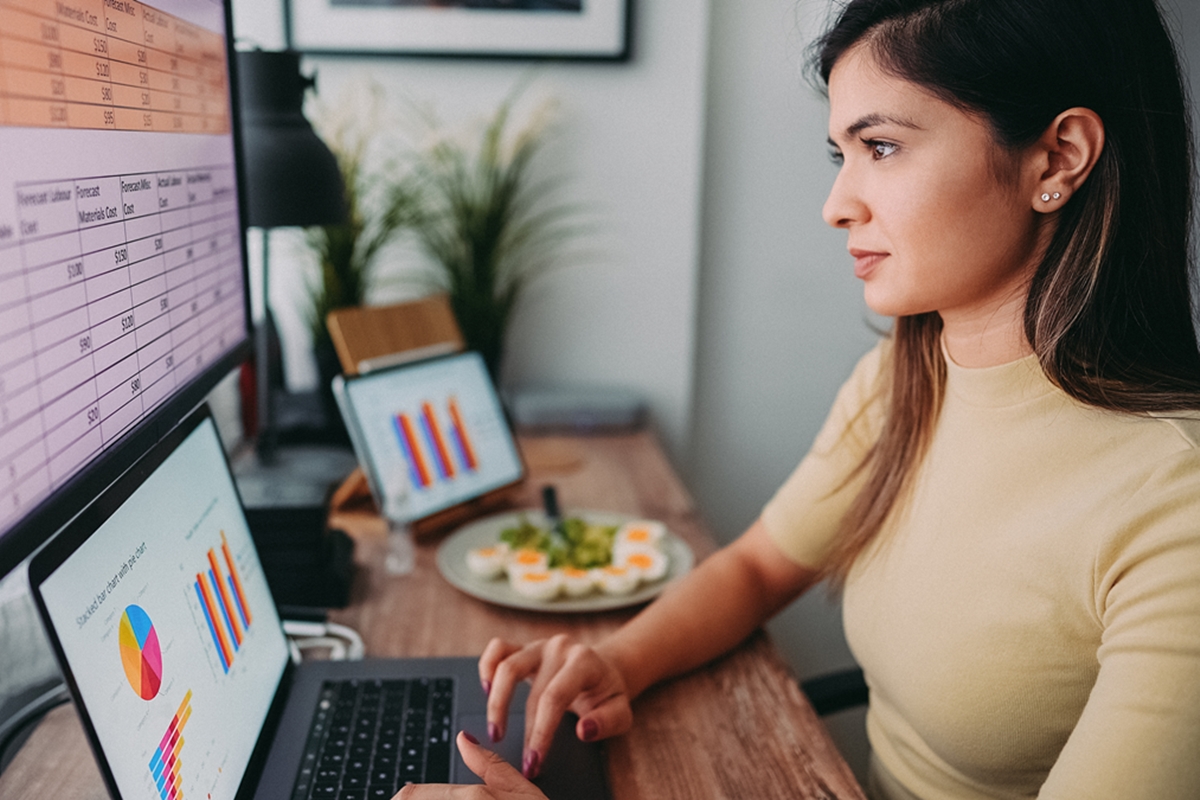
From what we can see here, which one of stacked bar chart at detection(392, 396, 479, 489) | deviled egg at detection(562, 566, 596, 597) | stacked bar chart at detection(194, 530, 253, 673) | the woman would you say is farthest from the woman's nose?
stacked bar chart at detection(392, 396, 479, 489)

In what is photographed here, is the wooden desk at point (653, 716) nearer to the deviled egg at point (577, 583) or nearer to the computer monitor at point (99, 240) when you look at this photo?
the deviled egg at point (577, 583)

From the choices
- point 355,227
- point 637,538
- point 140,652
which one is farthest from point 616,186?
point 140,652

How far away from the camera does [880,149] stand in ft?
2.78

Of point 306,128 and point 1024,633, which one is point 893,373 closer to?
point 1024,633

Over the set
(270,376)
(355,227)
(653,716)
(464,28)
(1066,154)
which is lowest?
(653,716)

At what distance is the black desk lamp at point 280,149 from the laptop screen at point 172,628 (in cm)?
53

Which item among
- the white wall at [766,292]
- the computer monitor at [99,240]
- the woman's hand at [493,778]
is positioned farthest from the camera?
the white wall at [766,292]

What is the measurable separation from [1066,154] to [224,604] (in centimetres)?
82

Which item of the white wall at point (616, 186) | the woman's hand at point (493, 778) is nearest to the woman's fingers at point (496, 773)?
the woman's hand at point (493, 778)

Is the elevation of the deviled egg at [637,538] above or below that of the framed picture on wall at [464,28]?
below

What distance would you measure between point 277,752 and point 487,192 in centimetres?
132

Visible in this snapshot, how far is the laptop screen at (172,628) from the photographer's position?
0.52 m

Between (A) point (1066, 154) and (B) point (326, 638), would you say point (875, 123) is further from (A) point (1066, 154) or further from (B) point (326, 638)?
(B) point (326, 638)

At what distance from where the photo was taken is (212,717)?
0.67m
